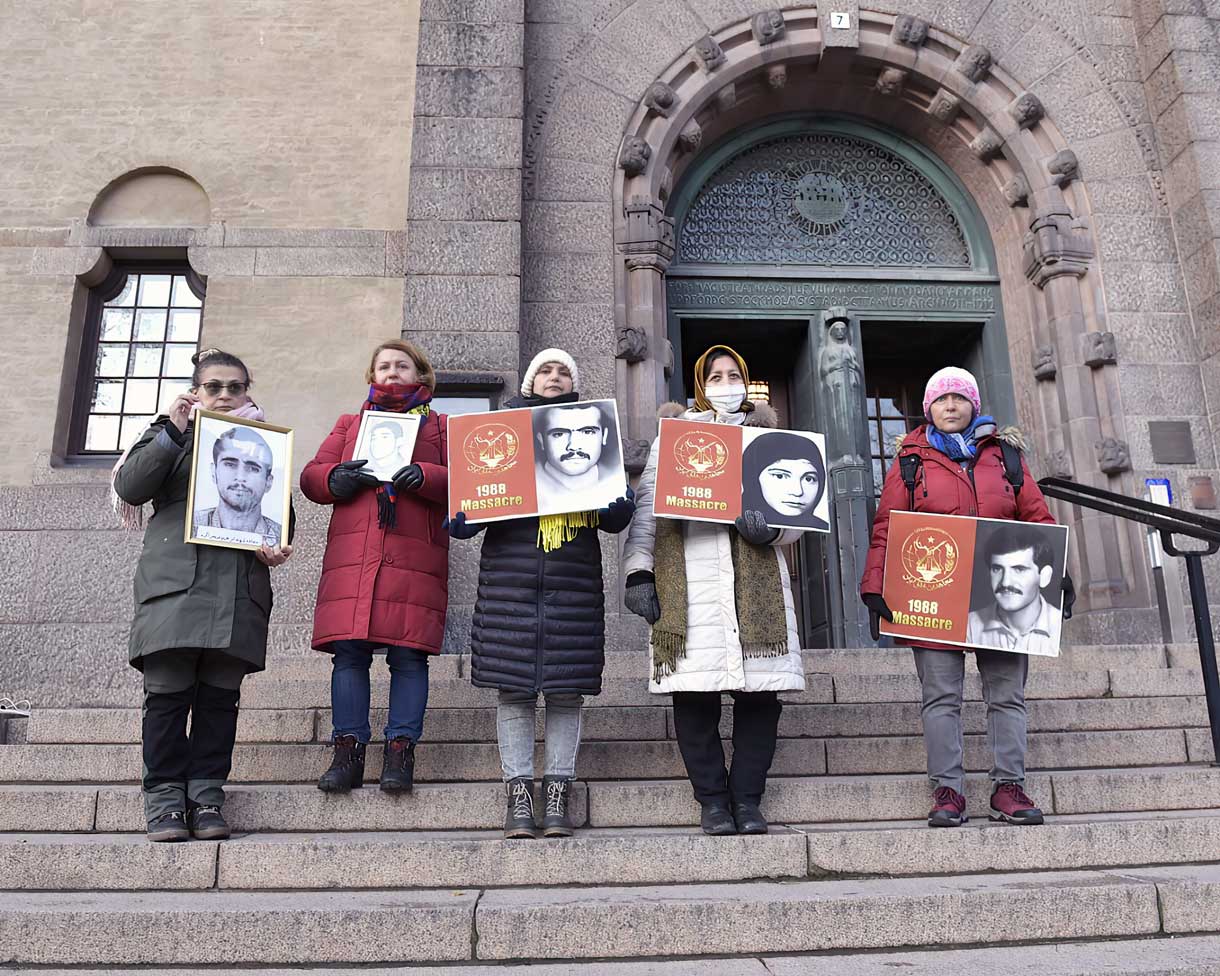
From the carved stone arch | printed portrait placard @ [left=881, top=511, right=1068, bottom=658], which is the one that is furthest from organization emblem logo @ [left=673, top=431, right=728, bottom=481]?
the carved stone arch

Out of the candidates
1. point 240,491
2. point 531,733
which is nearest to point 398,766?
point 531,733

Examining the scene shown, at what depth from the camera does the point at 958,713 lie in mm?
4094

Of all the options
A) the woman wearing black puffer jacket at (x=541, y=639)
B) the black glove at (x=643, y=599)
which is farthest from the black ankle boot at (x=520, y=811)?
the black glove at (x=643, y=599)

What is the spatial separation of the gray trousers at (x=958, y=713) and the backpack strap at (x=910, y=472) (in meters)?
0.67

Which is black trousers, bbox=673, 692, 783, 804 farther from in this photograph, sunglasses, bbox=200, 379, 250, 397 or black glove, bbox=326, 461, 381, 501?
sunglasses, bbox=200, 379, 250, 397

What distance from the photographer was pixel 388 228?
8.34 metres

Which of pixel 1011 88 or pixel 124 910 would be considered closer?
pixel 124 910

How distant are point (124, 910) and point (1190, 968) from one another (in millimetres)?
Result: 3184

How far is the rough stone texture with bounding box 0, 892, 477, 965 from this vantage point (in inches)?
120

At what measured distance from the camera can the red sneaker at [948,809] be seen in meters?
3.86

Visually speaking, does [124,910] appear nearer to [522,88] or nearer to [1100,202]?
[522,88]

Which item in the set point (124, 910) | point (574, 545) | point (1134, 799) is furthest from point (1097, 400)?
point (124, 910)

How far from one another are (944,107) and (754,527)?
634 centimetres

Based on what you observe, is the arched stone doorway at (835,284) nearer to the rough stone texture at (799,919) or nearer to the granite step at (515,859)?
the granite step at (515,859)
